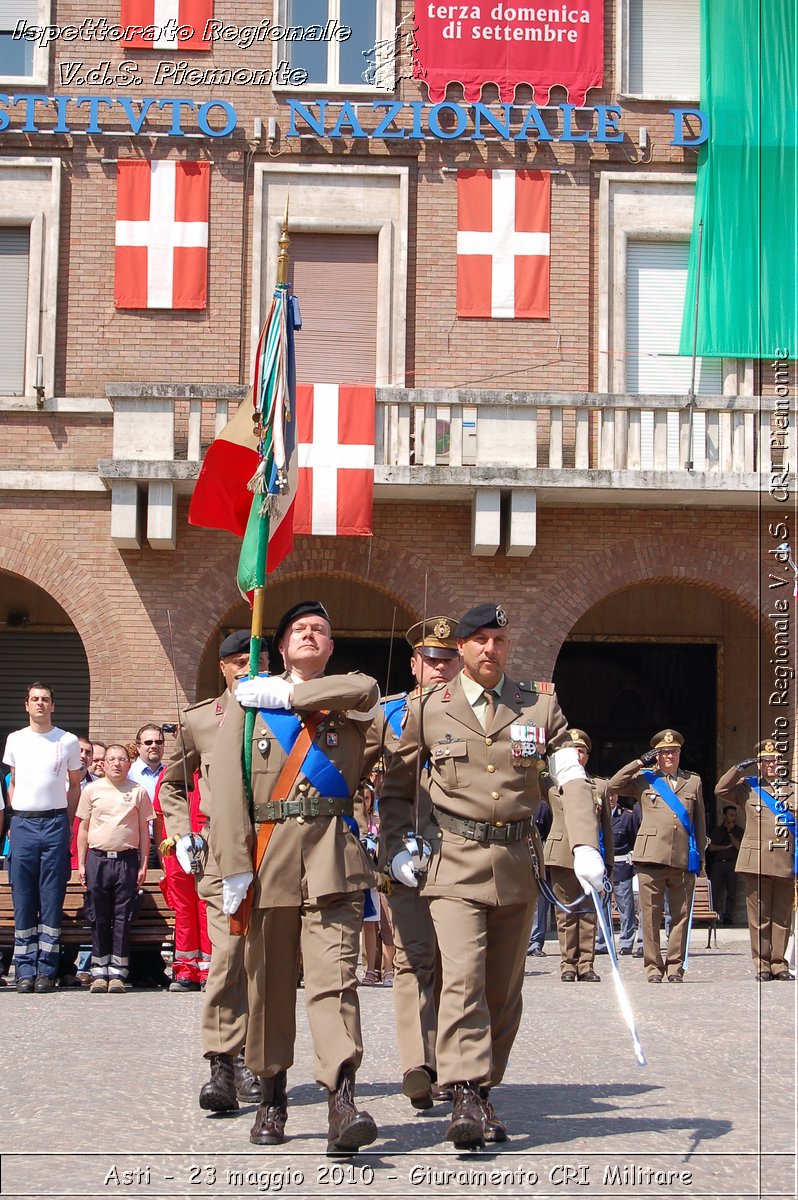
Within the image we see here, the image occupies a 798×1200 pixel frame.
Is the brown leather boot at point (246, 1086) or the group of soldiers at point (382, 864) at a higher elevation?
the group of soldiers at point (382, 864)

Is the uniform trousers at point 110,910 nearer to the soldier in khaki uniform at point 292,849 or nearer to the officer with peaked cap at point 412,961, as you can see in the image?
the officer with peaked cap at point 412,961

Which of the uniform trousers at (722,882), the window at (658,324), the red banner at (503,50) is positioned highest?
the red banner at (503,50)

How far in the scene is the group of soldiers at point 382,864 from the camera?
20.6 ft

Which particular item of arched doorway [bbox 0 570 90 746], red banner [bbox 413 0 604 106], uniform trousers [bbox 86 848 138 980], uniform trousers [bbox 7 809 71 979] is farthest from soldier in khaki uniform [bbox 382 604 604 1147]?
arched doorway [bbox 0 570 90 746]

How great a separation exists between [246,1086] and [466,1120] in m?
1.67

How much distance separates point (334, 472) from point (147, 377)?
266 cm

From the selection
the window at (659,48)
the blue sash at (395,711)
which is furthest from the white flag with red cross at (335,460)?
the blue sash at (395,711)

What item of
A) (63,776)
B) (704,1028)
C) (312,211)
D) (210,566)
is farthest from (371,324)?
(704,1028)

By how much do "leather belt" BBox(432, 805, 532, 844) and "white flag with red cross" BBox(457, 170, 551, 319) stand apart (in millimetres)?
13598

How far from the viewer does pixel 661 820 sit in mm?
14023

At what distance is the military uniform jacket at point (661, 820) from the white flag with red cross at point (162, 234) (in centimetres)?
828

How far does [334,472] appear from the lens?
60.5ft

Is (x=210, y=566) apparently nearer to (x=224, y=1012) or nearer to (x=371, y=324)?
(x=371, y=324)

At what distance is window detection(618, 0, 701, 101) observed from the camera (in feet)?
66.1
